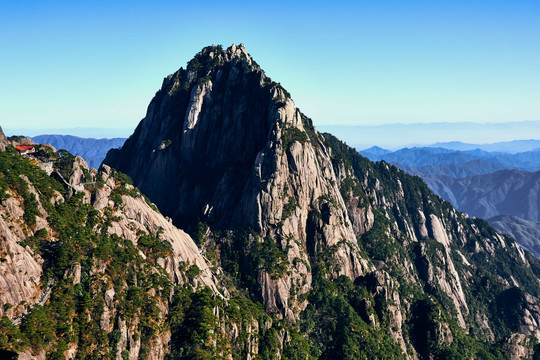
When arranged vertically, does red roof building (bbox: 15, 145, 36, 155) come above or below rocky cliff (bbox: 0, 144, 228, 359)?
above

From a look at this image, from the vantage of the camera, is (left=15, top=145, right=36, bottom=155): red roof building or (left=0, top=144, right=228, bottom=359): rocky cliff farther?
(left=15, top=145, right=36, bottom=155): red roof building

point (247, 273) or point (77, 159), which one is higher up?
point (77, 159)

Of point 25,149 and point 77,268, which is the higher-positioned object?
point 25,149

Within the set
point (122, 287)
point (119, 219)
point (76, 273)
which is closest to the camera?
point (76, 273)

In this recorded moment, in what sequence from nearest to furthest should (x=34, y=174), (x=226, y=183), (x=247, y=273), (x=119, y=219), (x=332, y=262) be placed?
(x=34, y=174), (x=119, y=219), (x=247, y=273), (x=332, y=262), (x=226, y=183)

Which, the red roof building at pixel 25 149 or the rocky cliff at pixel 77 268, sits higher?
the red roof building at pixel 25 149

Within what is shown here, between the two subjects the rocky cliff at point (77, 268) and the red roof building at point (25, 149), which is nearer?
the rocky cliff at point (77, 268)

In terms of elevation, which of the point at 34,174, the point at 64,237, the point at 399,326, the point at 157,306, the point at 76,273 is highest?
the point at 34,174

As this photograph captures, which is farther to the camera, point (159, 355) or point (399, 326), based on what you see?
point (399, 326)

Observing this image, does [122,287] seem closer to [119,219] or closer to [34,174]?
[119,219]

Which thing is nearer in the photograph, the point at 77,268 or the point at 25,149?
the point at 77,268

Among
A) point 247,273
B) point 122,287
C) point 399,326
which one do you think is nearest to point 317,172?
point 247,273
